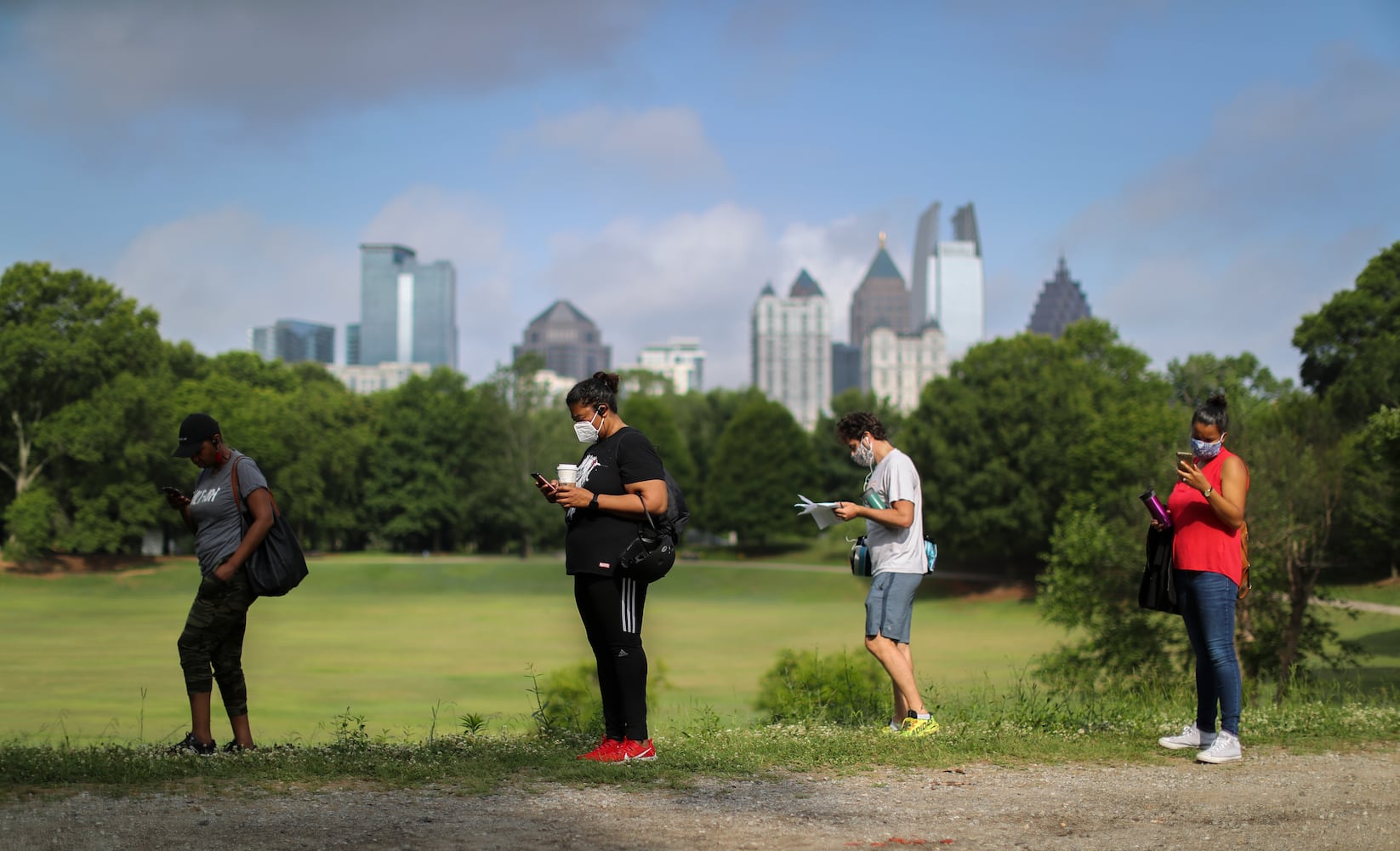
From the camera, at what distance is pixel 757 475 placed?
2662 inches

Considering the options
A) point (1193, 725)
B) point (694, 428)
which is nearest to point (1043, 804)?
point (1193, 725)

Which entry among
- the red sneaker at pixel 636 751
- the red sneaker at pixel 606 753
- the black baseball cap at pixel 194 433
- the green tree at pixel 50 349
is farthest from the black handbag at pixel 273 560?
the green tree at pixel 50 349

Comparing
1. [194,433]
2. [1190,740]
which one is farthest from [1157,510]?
[194,433]

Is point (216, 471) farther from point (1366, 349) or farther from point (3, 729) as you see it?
point (1366, 349)

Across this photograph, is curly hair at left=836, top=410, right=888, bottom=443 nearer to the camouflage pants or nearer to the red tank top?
the red tank top

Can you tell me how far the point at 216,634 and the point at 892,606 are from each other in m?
3.73

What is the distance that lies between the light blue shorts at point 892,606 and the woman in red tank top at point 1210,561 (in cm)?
Result: 145

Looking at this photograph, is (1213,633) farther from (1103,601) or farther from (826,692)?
(1103,601)

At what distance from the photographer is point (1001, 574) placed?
51781mm

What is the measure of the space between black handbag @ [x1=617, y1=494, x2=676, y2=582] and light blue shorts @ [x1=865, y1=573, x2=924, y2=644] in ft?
5.22

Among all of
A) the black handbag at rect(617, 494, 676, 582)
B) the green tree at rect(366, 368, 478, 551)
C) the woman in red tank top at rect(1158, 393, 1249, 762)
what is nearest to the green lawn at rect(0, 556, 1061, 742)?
the woman in red tank top at rect(1158, 393, 1249, 762)

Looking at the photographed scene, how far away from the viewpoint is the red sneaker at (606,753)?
5.61 metres

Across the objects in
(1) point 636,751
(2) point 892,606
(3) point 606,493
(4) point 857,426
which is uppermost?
(4) point 857,426

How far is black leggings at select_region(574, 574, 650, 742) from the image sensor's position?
570 centimetres
